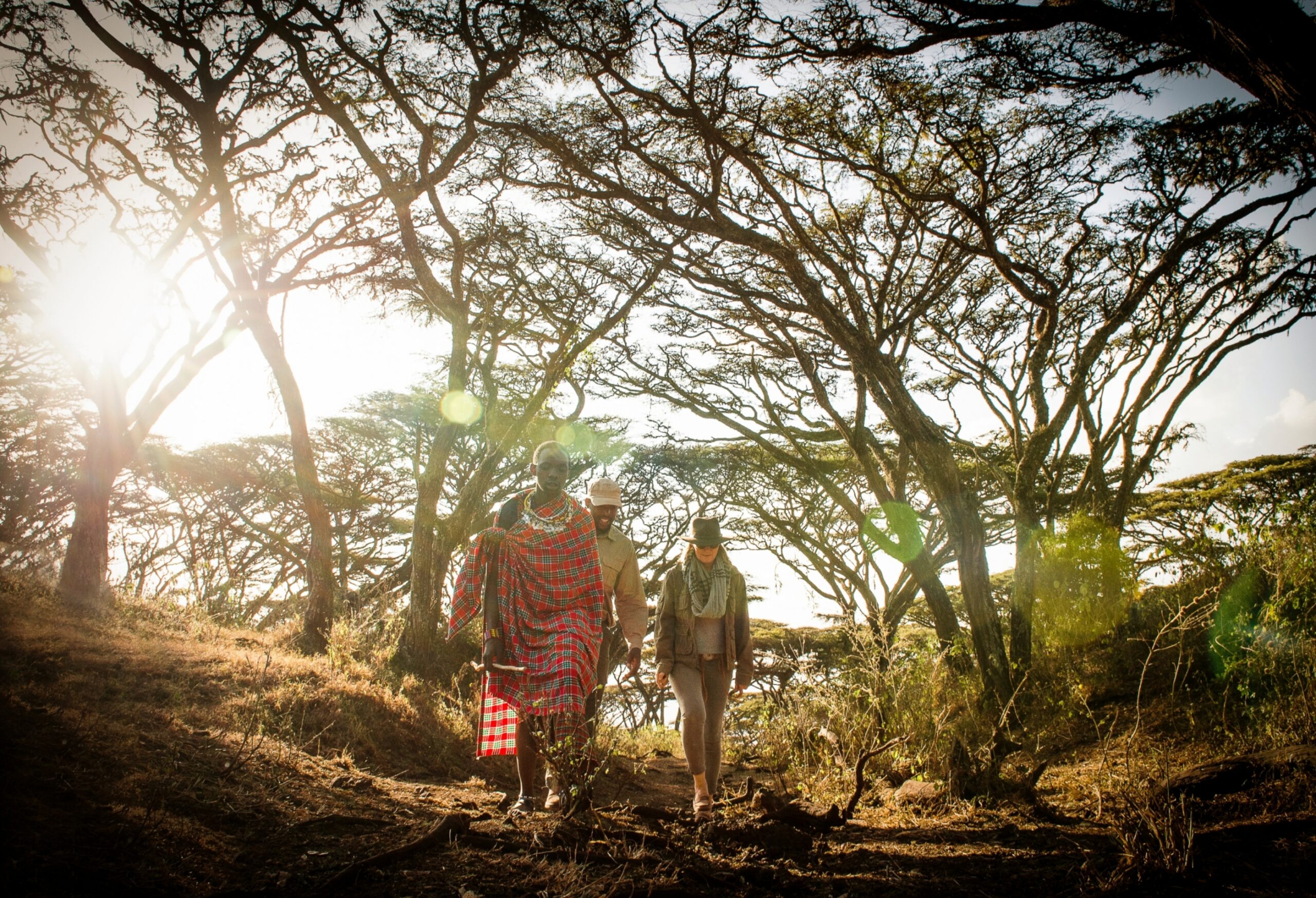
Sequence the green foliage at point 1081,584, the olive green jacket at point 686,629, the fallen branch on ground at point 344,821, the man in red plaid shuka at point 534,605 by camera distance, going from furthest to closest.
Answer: the green foliage at point 1081,584 < the olive green jacket at point 686,629 < the man in red plaid shuka at point 534,605 < the fallen branch on ground at point 344,821

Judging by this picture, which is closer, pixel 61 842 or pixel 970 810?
pixel 61 842

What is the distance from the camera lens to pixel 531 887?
2.32m

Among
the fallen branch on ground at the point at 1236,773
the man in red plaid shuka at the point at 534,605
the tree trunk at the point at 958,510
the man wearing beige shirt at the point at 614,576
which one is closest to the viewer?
the fallen branch on ground at the point at 1236,773

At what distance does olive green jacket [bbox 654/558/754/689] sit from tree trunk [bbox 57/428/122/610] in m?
5.34

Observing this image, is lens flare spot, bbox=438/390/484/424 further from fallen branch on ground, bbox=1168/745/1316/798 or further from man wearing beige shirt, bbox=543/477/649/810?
fallen branch on ground, bbox=1168/745/1316/798

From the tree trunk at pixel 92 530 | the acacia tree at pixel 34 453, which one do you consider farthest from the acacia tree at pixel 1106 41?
the acacia tree at pixel 34 453

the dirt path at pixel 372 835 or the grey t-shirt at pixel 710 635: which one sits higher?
the grey t-shirt at pixel 710 635

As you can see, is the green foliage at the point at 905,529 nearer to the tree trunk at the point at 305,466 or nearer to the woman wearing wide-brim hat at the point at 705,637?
the woman wearing wide-brim hat at the point at 705,637

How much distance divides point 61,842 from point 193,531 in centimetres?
1248

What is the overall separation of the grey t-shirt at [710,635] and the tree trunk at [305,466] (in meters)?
4.85

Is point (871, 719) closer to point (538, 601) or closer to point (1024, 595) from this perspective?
point (538, 601)

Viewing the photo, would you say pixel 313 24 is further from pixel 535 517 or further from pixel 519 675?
pixel 519 675

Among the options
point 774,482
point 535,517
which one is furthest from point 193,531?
point 535,517

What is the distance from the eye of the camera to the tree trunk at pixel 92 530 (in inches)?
264
